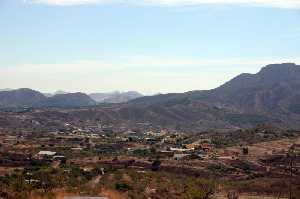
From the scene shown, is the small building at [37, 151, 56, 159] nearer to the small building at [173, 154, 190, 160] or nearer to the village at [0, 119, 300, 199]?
the village at [0, 119, 300, 199]

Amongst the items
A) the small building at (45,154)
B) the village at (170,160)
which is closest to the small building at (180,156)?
the village at (170,160)

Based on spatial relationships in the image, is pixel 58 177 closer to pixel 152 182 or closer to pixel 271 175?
pixel 152 182

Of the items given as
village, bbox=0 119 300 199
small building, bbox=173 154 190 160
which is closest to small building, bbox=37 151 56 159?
village, bbox=0 119 300 199

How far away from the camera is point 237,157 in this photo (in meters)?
106

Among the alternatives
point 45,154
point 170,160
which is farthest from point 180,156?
point 45,154

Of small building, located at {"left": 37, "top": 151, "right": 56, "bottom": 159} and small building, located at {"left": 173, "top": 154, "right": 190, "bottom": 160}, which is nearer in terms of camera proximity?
small building, located at {"left": 37, "top": 151, "right": 56, "bottom": 159}

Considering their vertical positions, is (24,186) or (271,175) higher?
(24,186)

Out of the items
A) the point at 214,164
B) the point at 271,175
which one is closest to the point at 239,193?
the point at 271,175

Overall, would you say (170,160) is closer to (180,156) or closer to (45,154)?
(180,156)

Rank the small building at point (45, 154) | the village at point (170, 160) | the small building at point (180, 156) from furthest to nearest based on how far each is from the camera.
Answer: the small building at point (180, 156)
the small building at point (45, 154)
the village at point (170, 160)

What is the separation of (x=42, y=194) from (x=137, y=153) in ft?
242

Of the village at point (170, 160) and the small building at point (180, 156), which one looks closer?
the village at point (170, 160)

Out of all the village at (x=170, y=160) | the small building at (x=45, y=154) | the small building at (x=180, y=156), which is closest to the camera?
the village at (x=170, y=160)

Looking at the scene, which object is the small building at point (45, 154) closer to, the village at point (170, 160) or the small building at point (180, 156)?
the village at point (170, 160)
